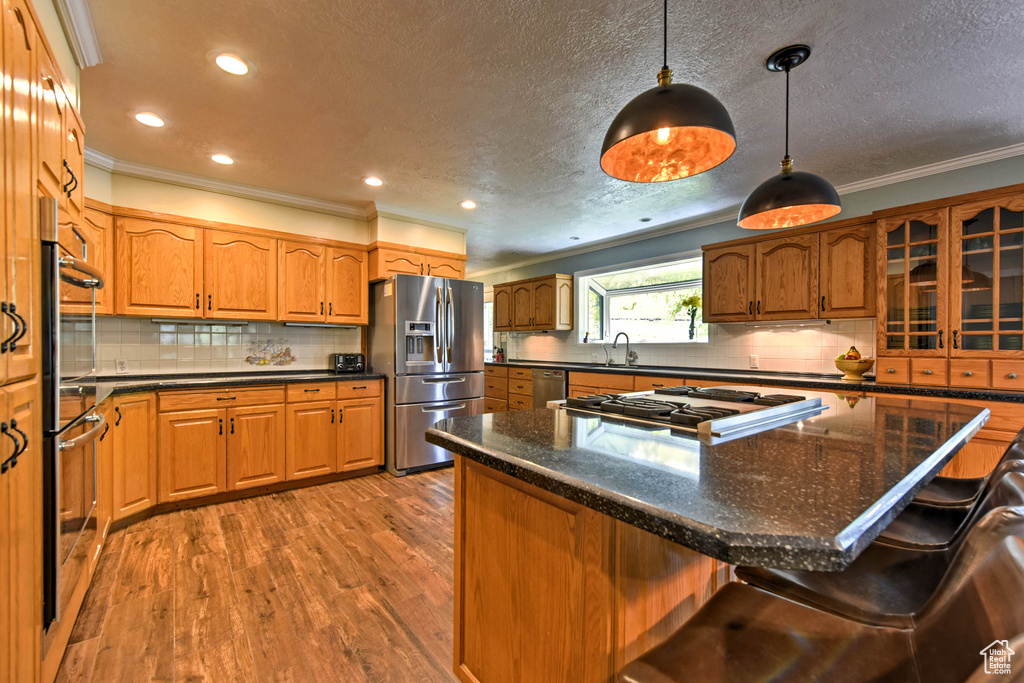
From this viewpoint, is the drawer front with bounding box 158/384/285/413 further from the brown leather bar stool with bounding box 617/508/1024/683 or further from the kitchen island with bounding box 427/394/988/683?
the brown leather bar stool with bounding box 617/508/1024/683

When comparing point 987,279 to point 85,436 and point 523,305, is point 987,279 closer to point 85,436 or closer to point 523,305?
point 523,305

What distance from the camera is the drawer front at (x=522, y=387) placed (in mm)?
5520

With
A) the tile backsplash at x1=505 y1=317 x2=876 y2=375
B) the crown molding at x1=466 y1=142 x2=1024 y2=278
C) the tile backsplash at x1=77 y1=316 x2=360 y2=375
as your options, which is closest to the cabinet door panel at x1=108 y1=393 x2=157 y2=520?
the tile backsplash at x1=77 y1=316 x2=360 y2=375

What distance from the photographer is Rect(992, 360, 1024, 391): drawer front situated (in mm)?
2615

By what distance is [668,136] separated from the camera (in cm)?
138

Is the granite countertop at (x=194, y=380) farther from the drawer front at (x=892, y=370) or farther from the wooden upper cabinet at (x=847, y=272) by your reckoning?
the drawer front at (x=892, y=370)

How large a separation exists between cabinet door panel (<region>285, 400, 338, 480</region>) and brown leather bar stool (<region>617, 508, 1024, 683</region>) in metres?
3.36

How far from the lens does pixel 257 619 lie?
1885mm

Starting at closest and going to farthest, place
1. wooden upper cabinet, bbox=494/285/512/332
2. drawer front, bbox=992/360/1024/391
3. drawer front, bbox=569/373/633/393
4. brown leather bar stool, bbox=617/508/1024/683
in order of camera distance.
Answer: brown leather bar stool, bbox=617/508/1024/683, drawer front, bbox=992/360/1024/391, drawer front, bbox=569/373/633/393, wooden upper cabinet, bbox=494/285/512/332

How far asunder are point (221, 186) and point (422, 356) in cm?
208

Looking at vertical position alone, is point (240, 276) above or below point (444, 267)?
below

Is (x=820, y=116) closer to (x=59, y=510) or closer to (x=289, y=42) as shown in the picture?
(x=289, y=42)

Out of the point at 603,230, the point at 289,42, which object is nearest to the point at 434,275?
the point at 603,230

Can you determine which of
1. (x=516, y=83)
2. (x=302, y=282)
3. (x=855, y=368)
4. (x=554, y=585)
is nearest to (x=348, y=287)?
(x=302, y=282)
